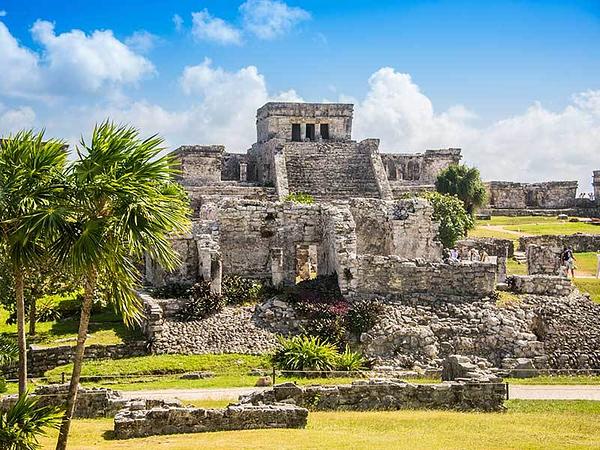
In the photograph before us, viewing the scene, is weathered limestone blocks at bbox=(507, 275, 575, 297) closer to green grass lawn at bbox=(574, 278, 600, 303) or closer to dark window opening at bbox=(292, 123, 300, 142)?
green grass lawn at bbox=(574, 278, 600, 303)

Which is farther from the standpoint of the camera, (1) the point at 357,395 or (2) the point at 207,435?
(1) the point at 357,395

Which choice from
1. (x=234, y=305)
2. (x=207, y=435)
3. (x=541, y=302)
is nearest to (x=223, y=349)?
(x=234, y=305)

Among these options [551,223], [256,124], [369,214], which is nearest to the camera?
[369,214]

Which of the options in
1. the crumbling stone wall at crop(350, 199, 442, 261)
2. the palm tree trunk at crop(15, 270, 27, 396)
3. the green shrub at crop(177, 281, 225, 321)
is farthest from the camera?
the crumbling stone wall at crop(350, 199, 442, 261)

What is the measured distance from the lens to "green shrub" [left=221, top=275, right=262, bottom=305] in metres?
26.6

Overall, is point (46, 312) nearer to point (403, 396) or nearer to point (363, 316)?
point (363, 316)

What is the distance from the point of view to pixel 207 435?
15773 millimetres

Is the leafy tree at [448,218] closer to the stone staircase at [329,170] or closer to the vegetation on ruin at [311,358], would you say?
the stone staircase at [329,170]

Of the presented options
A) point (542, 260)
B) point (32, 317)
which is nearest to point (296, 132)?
point (542, 260)

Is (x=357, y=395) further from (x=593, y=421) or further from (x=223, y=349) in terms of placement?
(x=223, y=349)

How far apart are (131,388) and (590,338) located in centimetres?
1366

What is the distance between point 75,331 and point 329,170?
2071cm

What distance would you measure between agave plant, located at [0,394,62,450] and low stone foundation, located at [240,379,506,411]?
20.7ft

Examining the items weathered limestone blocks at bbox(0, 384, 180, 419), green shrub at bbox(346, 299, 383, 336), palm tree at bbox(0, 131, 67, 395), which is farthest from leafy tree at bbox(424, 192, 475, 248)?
palm tree at bbox(0, 131, 67, 395)
